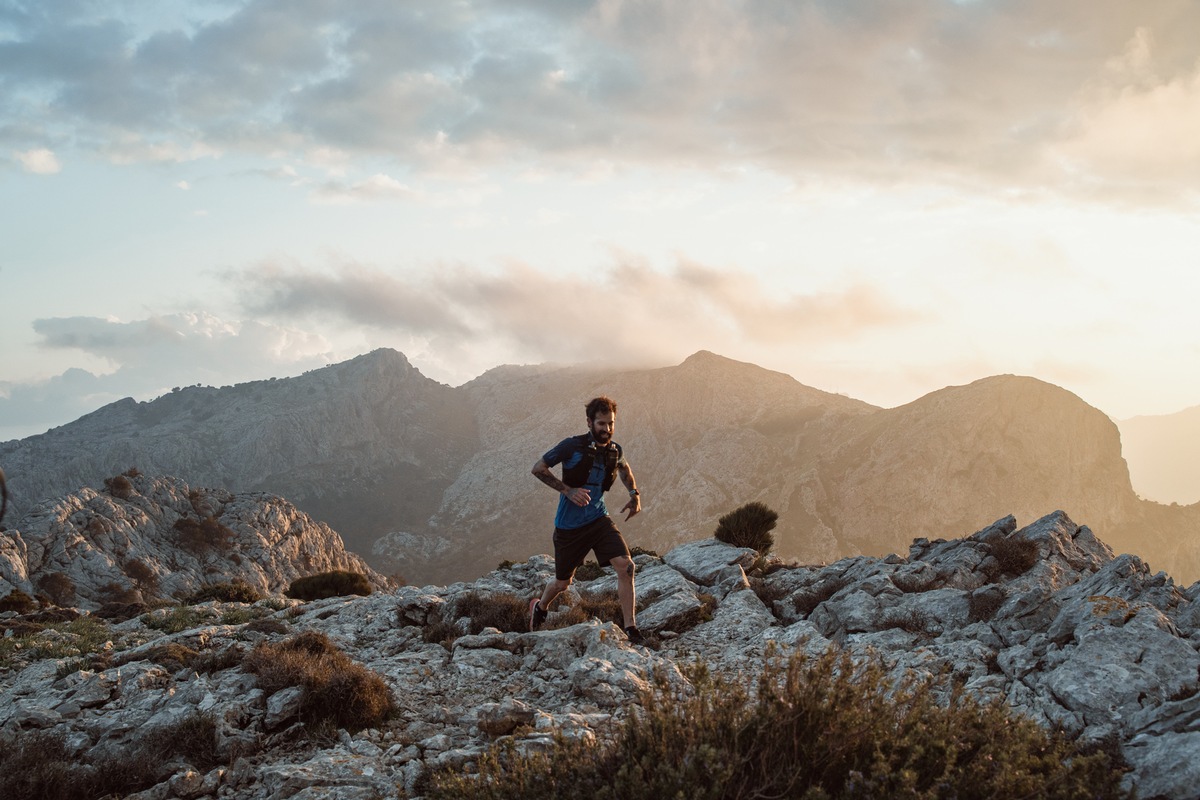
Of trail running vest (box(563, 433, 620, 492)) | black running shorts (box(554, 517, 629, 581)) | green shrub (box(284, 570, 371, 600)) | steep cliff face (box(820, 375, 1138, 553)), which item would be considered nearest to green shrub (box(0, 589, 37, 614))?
green shrub (box(284, 570, 371, 600))

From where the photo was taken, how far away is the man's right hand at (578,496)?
928 cm

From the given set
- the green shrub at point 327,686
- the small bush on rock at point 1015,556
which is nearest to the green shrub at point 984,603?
the small bush on rock at point 1015,556

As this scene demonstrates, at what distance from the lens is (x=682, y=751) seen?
14.7ft

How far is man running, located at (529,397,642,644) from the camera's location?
375 inches

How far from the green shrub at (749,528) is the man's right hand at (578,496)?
11186 mm

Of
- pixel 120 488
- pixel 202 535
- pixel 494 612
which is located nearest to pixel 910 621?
pixel 494 612

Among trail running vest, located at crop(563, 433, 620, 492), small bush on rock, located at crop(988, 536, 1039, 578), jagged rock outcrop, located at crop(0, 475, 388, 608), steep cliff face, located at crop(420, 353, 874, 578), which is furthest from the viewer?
steep cliff face, located at crop(420, 353, 874, 578)

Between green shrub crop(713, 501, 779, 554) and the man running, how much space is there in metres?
9.93

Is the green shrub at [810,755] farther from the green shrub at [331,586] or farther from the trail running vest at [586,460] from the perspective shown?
the green shrub at [331,586]

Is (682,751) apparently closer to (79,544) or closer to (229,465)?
(79,544)

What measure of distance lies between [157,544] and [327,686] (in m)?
50.3

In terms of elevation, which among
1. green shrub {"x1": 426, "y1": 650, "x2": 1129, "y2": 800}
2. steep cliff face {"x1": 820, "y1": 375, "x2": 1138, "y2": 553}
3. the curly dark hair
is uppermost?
the curly dark hair

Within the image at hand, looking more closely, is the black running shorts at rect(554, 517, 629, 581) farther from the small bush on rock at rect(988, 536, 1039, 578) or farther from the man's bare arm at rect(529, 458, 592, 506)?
the small bush on rock at rect(988, 536, 1039, 578)

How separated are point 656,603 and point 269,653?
6799mm
